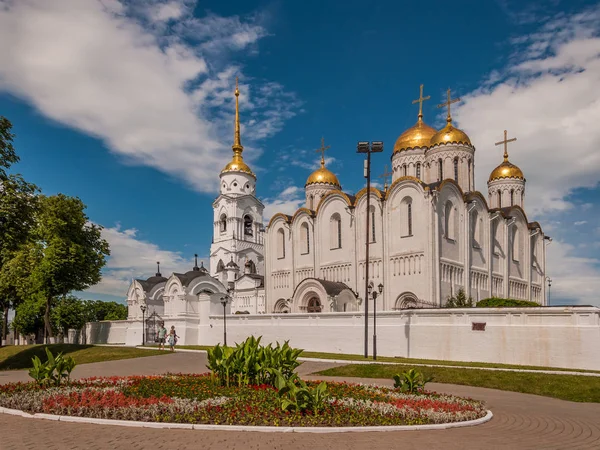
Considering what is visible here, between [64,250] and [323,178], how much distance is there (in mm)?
29037

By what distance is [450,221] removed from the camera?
4016 cm

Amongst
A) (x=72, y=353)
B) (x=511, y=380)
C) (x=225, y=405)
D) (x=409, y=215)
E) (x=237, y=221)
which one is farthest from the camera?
(x=237, y=221)

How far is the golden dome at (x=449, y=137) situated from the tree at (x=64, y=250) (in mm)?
28520

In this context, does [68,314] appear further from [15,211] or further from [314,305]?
[15,211]

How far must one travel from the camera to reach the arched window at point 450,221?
39.9 m

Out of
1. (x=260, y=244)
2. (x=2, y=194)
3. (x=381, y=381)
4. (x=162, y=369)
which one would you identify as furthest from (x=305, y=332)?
(x=260, y=244)

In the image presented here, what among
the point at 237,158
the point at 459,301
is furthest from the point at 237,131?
the point at 459,301

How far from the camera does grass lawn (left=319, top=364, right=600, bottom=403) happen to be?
615 inches

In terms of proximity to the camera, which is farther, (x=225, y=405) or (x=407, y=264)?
(x=407, y=264)

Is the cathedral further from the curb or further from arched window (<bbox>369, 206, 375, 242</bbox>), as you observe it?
the curb

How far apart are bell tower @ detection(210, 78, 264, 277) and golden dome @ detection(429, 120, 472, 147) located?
26459 mm

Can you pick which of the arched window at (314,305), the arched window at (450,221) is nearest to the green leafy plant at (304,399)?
the arched window at (314,305)

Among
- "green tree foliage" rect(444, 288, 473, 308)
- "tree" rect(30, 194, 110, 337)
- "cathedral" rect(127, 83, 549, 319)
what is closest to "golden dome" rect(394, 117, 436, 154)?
"cathedral" rect(127, 83, 549, 319)

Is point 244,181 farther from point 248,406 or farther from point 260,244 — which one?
point 248,406
